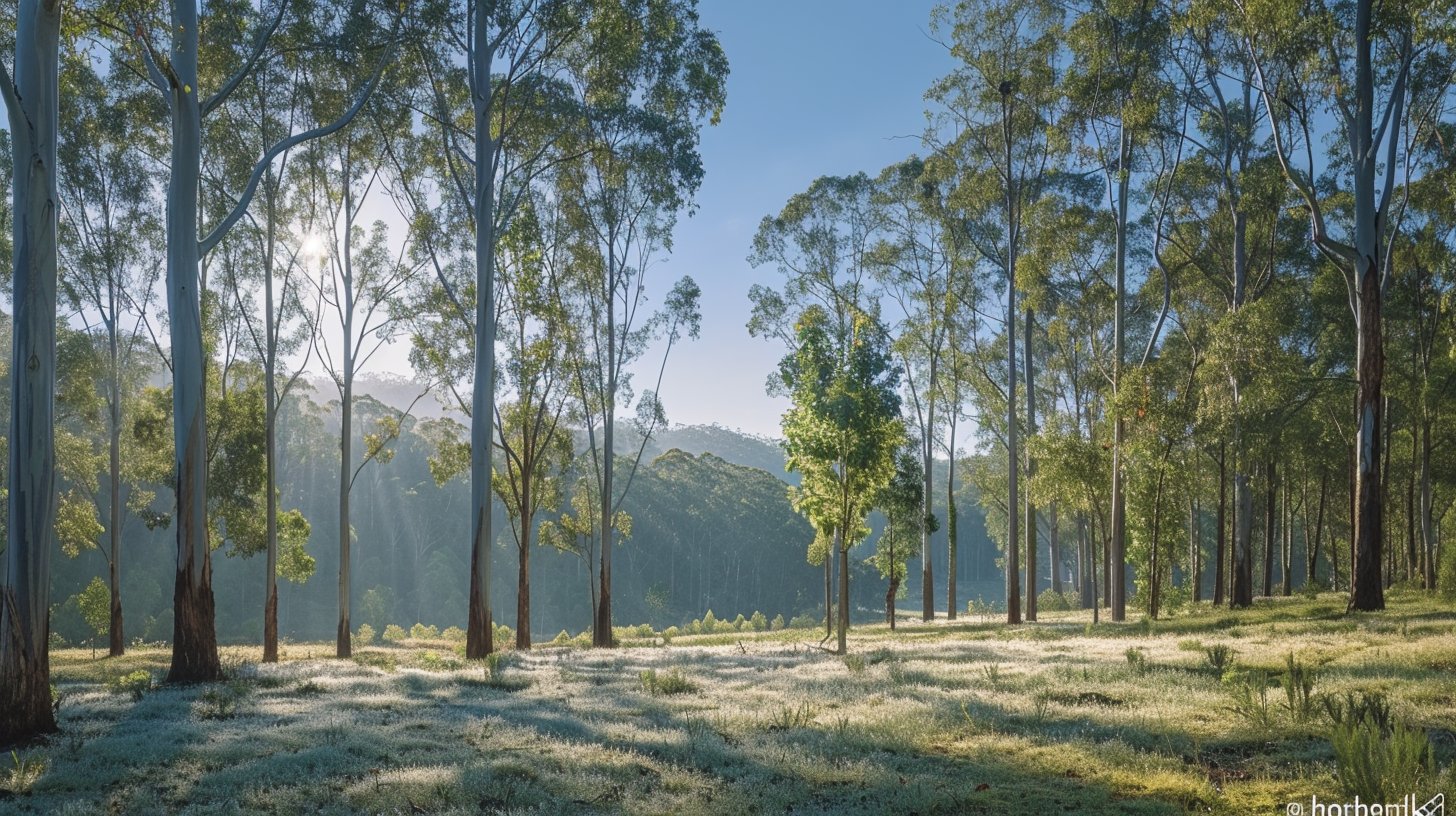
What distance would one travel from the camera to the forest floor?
5.99 meters

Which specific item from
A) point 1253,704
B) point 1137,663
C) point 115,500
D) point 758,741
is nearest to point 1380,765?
point 1253,704

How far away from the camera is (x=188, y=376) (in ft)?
44.1

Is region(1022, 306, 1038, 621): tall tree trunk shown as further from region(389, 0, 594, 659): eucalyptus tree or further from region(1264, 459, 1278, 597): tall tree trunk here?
region(389, 0, 594, 659): eucalyptus tree

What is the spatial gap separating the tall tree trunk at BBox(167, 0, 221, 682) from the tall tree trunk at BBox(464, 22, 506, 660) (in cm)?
731

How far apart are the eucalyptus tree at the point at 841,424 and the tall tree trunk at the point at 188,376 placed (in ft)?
41.7

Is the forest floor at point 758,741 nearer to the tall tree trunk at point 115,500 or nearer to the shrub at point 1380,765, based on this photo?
the shrub at point 1380,765

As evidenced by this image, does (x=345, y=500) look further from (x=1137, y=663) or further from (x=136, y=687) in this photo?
(x=1137, y=663)

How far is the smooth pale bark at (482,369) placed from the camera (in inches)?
818

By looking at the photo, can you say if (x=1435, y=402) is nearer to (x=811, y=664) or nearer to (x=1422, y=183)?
(x=1422, y=183)

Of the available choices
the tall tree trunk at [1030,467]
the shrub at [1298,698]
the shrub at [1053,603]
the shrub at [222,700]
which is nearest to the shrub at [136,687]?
the shrub at [222,700]

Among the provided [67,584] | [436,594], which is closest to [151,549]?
[67,584]

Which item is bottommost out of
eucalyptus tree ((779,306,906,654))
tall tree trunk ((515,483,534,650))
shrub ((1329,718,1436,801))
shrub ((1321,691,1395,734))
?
tall tree trunk ((515,483,534,650))

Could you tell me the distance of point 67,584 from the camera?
301ft

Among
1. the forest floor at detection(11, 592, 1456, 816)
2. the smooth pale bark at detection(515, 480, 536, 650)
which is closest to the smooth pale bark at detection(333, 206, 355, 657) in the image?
the smooth pale bark at detection(515, 480, 536, 650)
